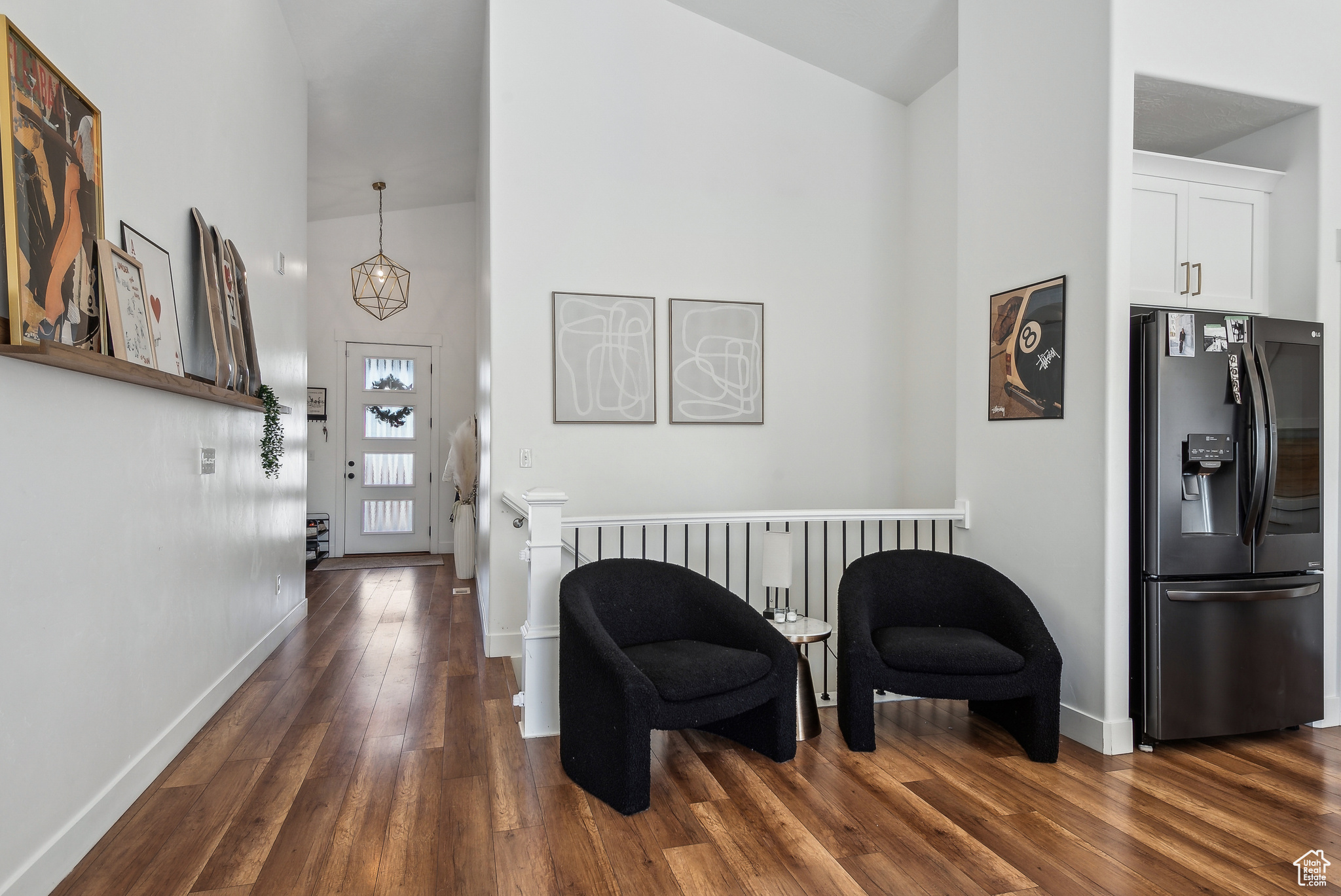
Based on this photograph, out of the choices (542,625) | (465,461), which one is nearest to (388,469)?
(465,461)

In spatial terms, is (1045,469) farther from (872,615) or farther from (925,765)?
(925,765)

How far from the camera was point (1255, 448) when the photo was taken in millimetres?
3025

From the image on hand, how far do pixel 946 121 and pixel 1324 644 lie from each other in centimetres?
340

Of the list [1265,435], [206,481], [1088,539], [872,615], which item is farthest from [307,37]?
[1265,435]

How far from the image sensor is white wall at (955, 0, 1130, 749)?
9.84ft

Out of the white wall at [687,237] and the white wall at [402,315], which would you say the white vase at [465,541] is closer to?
the white wall at [402,315]

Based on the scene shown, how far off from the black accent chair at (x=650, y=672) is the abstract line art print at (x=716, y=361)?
1.81 m

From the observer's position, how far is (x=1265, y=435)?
3035 millimetres

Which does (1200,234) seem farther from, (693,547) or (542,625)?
(542,625)

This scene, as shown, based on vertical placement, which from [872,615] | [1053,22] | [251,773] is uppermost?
[1053,22]

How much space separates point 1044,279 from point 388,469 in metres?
6.97

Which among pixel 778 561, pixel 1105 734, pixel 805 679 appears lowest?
pixel 1105 734

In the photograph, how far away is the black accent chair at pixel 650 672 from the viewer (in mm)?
2494

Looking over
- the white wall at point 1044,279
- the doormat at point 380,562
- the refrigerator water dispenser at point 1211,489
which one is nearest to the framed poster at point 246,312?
the white wall at point 1044,279
